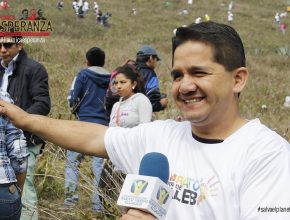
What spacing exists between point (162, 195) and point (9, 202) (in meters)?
1.66

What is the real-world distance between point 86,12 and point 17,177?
3182 centimetres

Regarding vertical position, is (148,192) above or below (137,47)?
above

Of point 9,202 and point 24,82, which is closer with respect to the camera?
point 9,202

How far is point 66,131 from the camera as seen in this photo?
7.29ft

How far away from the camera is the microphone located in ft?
4.68

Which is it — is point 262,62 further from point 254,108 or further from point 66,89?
point 66,89

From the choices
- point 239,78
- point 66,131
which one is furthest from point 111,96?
point 239,78

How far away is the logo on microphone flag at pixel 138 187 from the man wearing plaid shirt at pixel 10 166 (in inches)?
63.6

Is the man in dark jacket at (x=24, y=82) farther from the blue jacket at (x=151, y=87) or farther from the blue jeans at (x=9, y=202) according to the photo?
the blue jeans at (x=9, y=202)

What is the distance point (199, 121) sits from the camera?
1858 millimetres

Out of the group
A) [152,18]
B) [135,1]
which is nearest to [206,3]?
[135,1]

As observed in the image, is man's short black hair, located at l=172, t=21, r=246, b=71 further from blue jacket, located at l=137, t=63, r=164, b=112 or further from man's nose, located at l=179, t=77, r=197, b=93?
blue jacket, located at l=137, t=63, r=164, b=112

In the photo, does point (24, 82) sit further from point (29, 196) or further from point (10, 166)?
point (10, 166)

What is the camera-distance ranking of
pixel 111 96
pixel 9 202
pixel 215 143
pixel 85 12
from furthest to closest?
pixel 85 12 < pixel 111 96 < pixel 9 202 < pixel 215 143
